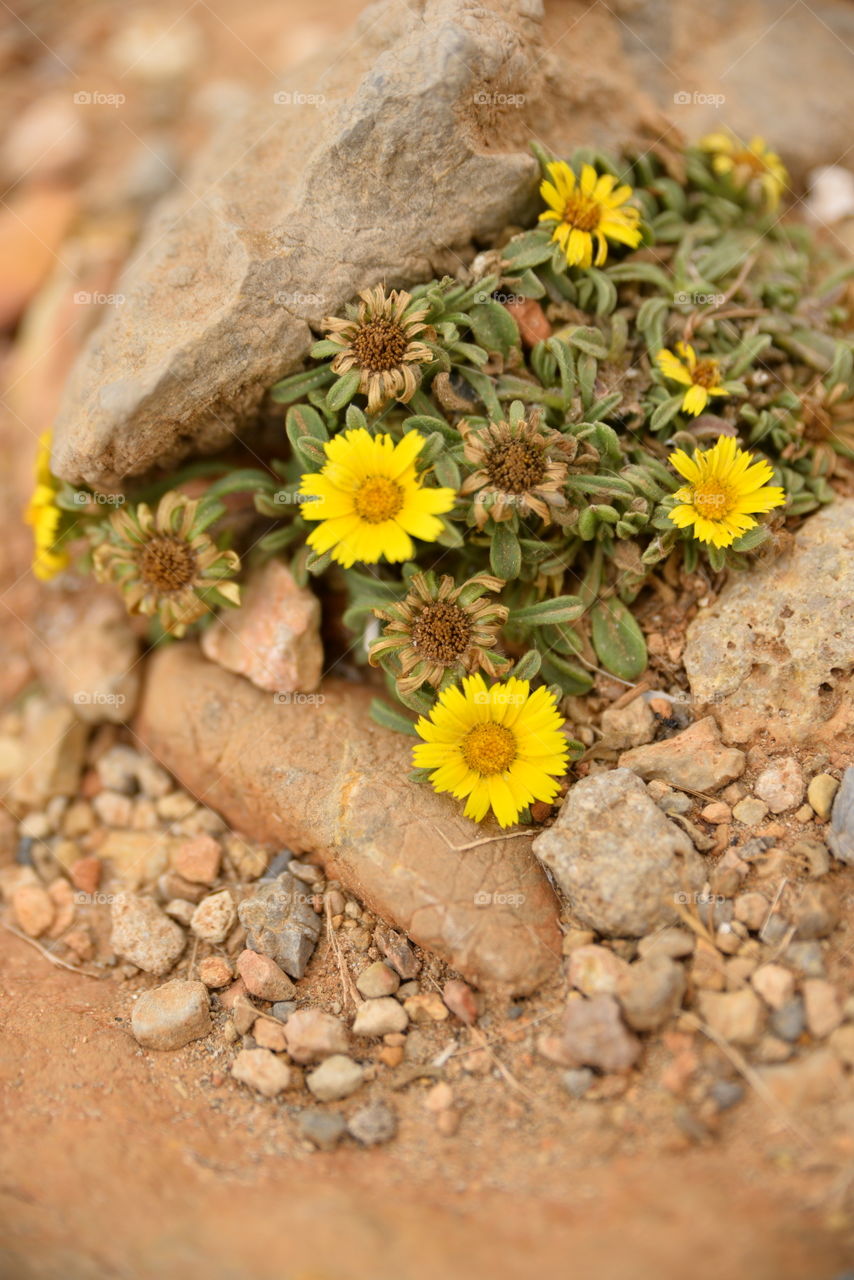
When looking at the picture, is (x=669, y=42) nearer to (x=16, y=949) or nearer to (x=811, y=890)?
(x=811, y=890)

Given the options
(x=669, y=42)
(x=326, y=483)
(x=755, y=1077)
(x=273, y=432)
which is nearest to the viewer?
(x=755, y=1077)

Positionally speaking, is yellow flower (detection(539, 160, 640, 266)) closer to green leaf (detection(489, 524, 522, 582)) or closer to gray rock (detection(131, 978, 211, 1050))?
green leaf (detection(489, 524, 522, 582))

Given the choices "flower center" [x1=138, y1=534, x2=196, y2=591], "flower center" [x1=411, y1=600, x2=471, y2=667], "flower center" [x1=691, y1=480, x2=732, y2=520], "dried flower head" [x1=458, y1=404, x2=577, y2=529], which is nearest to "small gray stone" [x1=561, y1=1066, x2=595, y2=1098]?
"flower center" [x1=411, y1=600, x2=471, y2=667]

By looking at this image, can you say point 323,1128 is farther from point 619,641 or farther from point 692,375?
point 692,375

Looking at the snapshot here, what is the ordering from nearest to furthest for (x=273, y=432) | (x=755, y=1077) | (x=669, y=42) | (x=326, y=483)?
Answer: (x=755, y=1077) → (x=326, y=483) → (x=273, y=432) → (x=669, y=42)

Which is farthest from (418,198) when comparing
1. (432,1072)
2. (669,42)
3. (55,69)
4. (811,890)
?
(55,69)

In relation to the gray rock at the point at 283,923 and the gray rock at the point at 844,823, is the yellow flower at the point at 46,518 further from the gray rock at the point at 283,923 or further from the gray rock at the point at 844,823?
the gray rock at the point at 844,823

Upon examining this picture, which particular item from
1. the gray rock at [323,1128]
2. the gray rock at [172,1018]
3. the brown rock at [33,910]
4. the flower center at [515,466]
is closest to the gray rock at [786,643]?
the flower center at [515,466]
